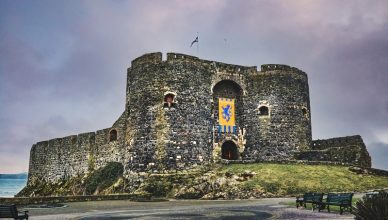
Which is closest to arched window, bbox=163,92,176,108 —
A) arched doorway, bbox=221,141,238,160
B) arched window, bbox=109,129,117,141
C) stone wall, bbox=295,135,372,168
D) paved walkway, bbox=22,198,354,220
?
arched doorway, bbox=221,141,238,160

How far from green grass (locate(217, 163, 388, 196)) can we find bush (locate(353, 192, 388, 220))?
43.0 ft

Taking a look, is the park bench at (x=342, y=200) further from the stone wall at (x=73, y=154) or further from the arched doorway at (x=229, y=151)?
the stone wall at (x=73, y=154)

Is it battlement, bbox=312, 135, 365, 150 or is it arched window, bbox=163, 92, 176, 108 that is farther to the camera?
battlement, bbox=312, 135, 365, 150

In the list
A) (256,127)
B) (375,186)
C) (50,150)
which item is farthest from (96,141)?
(375,186)

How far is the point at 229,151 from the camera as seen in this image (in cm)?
2752

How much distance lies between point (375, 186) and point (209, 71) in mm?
11809

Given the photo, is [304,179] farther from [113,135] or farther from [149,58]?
[113,135]

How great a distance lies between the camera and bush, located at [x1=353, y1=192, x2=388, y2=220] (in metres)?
5.83

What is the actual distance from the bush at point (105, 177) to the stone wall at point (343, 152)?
11.9m

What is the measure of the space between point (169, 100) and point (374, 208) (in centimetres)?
1861

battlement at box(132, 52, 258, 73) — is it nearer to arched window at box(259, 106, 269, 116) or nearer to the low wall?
arched window at box(259, 106, 269, 116)

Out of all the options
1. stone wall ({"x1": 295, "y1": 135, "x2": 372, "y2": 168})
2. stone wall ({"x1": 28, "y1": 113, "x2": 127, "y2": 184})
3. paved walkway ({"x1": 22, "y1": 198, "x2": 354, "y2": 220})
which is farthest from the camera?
stone wall ({"x1": 28, "y1": 113, "x2": 127, "y2": 184})

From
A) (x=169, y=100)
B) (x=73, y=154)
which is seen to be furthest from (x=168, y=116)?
(x=73, y=154)

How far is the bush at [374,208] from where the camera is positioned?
5.83 meters
